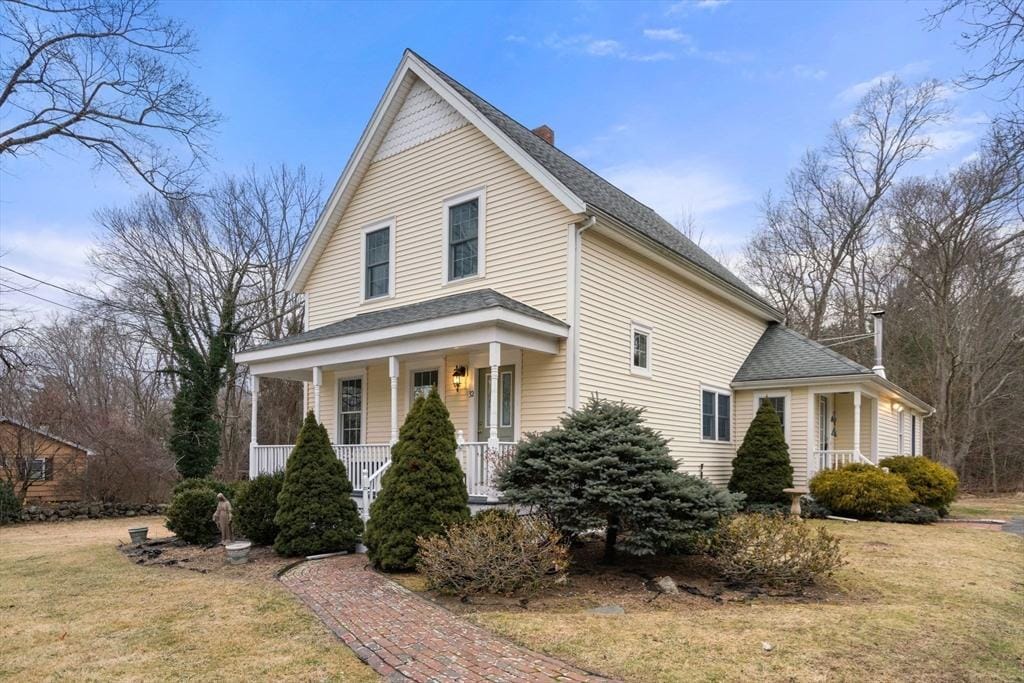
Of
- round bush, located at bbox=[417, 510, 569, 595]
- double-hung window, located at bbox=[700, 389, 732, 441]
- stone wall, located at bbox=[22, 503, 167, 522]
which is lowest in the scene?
stone wall, located at bbox=[22, 503, 167, 522]

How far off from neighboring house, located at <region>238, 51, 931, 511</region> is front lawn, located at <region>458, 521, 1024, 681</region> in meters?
Result: 4.14

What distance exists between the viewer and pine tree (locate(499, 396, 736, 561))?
25.6 ft

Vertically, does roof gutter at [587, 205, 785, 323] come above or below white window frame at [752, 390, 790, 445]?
above

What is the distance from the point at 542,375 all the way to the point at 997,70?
7559mm

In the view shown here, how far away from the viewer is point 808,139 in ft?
96.1

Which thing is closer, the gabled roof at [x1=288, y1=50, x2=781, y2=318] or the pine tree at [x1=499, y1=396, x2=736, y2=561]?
the pine tree at [x1=499, y1=396, x2=736, y2=561]

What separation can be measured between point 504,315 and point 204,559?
609 cm

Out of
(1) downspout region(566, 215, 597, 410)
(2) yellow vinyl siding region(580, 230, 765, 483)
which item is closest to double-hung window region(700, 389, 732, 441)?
(2) yellow vinyl siding region(580, 230, 765, 483)

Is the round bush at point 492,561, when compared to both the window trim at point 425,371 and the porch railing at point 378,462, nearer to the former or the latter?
the porch railing at point 378,462

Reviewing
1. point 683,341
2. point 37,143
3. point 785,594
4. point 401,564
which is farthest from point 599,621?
point 37,143

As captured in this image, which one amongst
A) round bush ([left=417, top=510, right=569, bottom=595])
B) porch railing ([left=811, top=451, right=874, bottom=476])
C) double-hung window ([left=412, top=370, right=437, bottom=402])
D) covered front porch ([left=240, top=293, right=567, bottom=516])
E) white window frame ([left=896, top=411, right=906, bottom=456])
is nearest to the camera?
round bush ([left=417, top=510, right=569, bottom=595])

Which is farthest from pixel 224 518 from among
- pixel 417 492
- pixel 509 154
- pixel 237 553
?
pixel 509 154

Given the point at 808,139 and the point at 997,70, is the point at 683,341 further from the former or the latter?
the point at 808,139

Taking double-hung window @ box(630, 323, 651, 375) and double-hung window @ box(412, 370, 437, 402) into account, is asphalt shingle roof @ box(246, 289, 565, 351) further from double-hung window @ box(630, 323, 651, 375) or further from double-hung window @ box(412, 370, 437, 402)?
double-hung window @ box(630, 323, 651, 375)
